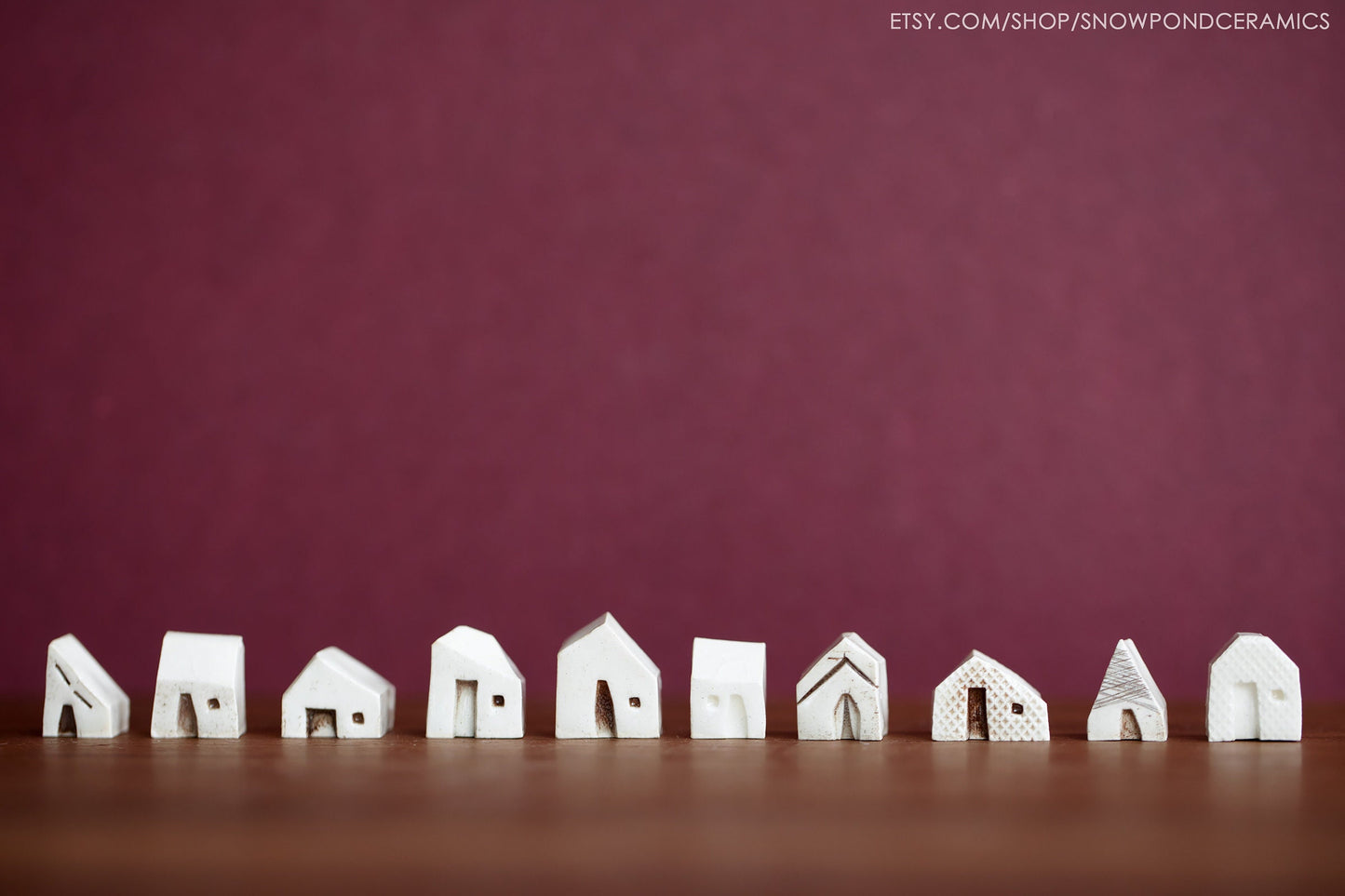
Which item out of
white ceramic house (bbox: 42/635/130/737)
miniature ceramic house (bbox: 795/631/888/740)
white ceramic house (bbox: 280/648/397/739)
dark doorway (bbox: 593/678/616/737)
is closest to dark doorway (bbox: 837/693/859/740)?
miniature ceramic house (bbox: 795/631/888/740)

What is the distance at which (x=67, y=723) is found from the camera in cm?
116

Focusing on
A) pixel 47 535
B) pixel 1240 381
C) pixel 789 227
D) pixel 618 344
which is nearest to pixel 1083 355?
pixel 1240 381

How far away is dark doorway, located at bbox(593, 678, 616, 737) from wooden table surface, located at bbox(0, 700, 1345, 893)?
4 centimetres

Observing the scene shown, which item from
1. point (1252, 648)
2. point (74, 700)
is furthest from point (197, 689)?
point (1252, 648)

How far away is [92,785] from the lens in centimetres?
87

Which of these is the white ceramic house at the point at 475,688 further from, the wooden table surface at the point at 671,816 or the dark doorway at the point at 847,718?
the dark doorway at the point at 847,718

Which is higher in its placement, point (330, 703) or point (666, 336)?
point (666, 336)

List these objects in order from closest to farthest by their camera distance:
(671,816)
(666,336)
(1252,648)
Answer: (671,816), (1252,648), (666,336)

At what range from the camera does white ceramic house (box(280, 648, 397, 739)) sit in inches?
44.3

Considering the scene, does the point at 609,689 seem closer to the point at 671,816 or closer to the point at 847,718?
the point at 847,718

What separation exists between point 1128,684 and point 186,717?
941 mm

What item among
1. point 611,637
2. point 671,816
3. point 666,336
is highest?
point 666,336

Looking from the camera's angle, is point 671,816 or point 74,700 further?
point 74,700

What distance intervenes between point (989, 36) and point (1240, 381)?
63 centimetres
